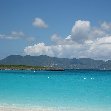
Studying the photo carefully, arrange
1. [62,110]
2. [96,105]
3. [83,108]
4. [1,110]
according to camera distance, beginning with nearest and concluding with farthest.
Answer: [1,110], [62,110], [83,108], [96,105]

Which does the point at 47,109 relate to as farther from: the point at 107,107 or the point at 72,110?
the point at 107,107

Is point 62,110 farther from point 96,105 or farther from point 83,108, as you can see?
point 96,105

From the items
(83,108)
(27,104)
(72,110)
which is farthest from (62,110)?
(27,104)

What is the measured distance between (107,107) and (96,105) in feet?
4.52

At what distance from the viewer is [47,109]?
25297 millimetres

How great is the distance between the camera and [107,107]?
92.8 ft

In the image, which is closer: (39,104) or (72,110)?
(72,110)

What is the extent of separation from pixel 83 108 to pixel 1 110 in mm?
7222

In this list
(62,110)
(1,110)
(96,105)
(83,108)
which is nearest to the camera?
(1,110)

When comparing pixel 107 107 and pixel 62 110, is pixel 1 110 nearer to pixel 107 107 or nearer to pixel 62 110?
pixel 62 110

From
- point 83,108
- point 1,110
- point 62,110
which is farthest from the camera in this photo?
point 83,108

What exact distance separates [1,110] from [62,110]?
16.0 feet

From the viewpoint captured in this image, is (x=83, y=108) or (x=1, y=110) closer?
(x=1, y=110)

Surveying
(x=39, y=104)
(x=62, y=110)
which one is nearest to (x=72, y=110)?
(x=62, y=110)
